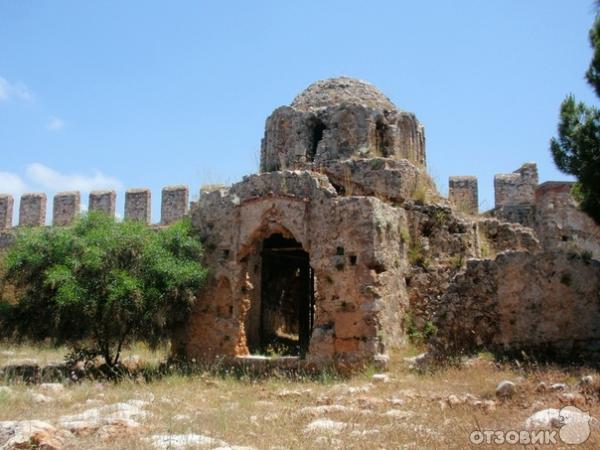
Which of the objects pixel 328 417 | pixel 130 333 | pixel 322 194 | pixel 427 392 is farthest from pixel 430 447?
pixel 130 333

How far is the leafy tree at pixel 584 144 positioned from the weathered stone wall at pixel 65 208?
15.2m

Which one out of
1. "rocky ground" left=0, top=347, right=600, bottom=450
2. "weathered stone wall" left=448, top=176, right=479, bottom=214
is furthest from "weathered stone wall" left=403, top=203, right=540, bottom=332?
"weathered stone wall" left=448, top=176, right=479, bottom=214

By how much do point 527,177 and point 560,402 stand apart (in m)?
12.3

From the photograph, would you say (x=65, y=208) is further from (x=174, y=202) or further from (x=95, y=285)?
(x=95, y=285)

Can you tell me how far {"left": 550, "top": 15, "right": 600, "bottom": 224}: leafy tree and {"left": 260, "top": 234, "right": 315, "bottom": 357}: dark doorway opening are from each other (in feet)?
21.0

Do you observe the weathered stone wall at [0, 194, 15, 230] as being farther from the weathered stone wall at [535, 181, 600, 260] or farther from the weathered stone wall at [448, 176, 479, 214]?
the weathered stone wall at [535, 181, 600, 260]

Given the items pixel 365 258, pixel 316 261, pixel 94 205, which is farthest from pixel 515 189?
pixel 94 205

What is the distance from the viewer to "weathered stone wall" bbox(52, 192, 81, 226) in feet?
67.4

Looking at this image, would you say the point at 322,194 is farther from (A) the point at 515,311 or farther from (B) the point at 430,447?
(B) the point at 430,447

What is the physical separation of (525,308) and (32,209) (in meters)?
16.3

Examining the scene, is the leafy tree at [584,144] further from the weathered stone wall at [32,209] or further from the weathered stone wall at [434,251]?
the weathered stone wall at [32,209]

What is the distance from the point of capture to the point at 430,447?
624 cm

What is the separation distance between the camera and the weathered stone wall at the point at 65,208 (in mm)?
20531

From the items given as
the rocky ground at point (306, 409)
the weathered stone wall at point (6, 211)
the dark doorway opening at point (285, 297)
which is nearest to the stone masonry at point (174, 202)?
the dark doorway opening at point (285, 297)
